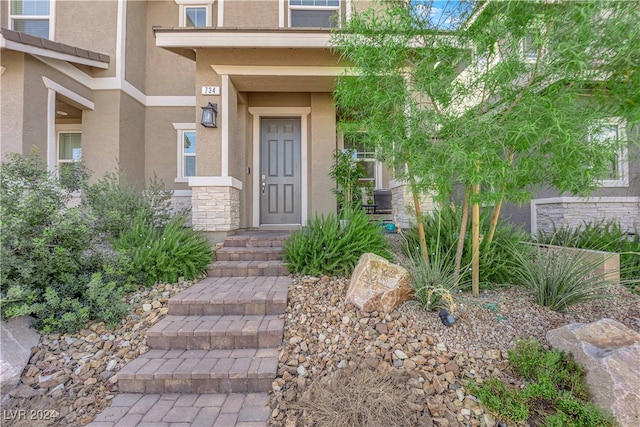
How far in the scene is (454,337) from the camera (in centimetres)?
230

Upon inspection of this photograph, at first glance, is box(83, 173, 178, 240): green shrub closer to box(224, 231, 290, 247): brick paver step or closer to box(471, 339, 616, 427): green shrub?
box(224, 231, 290, 247): brick paver step

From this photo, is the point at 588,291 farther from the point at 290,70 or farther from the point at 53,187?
the point at 53,187

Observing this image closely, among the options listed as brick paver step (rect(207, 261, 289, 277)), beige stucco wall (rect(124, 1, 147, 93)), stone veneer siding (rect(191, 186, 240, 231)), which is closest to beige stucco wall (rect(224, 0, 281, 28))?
beige stucco wall (rect(124, 1, 147, 93))

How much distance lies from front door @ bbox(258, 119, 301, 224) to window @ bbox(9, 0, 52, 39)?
521 cm

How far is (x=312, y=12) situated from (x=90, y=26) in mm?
4899

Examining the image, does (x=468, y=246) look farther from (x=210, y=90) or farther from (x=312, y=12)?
(x=312, y=12)

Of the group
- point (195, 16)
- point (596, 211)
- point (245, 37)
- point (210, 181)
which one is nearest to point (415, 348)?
point (210, 181)

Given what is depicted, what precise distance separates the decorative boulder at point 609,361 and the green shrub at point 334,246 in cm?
179

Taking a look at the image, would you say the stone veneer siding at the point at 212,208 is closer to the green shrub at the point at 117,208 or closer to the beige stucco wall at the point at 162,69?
the green shrub at the point at 117,208

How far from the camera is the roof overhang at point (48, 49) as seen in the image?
4566 mm

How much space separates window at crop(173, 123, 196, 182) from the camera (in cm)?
711

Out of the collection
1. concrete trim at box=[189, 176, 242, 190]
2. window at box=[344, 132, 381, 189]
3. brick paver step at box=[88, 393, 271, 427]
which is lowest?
brick paver step at box=[88, 393, 271, 427]

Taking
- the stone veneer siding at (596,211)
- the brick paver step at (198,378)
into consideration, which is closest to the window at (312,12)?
the stone veneer siding at (596,211)

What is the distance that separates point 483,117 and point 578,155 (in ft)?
2.32
